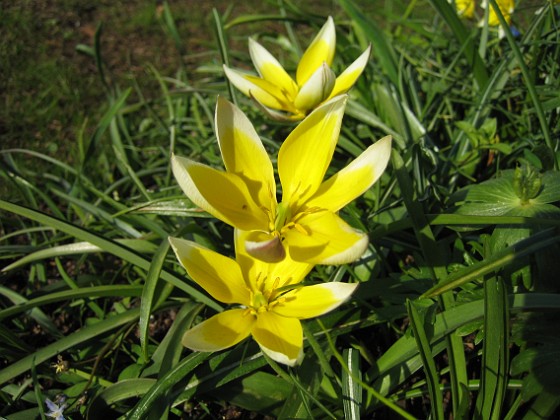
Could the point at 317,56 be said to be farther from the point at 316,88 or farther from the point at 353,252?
the point at 353,252

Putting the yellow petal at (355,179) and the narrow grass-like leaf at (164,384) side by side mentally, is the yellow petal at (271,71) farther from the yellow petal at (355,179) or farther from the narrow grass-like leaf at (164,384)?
the narrow grass-like leaf at (164,384)

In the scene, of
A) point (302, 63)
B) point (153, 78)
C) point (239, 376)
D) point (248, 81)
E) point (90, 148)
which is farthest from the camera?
point (153, 78)

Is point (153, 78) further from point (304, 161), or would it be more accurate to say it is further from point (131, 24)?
point (304, 161)

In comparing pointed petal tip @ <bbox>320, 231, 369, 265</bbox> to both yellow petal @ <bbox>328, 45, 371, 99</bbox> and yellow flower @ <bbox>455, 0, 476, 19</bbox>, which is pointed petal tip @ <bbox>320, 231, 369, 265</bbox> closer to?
yellow petal @ <bbox>328, 45, 371, 99</bbox>

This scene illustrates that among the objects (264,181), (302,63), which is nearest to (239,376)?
(264,181)

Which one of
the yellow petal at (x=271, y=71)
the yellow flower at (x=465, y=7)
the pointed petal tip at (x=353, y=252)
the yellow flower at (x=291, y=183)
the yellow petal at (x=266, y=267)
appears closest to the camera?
the pointed petal tip at (x=353, y=252)

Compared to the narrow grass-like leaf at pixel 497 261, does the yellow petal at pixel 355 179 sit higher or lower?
higher

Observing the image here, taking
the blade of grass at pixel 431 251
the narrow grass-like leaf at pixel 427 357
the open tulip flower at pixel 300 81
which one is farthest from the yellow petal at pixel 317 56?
the narrow grass-like leaf at pixel 427 357
